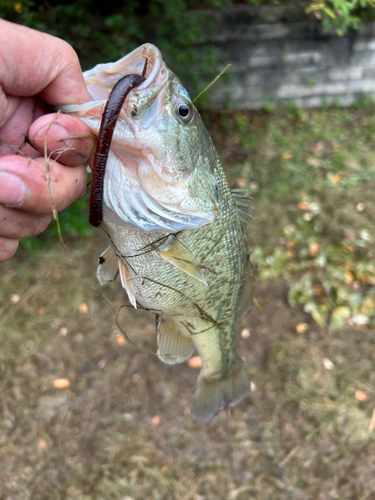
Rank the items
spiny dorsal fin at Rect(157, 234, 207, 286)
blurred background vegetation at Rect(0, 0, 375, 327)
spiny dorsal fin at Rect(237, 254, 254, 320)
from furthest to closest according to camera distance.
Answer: blurred background vegetation at Rect(0, 0, 375, 327)
spiny dorsal fin at Rect(237, 254, 254, 320)
spiny dorsal fin at Rect(157, 234, 207, 286)

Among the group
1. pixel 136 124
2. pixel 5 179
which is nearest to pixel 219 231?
pixel 136 124

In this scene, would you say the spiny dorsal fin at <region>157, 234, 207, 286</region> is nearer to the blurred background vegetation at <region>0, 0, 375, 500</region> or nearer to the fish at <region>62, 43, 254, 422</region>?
the fish at <region>62, 43, 254, 422</region>

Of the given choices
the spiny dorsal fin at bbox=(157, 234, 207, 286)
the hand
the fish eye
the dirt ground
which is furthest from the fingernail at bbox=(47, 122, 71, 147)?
the dirt ground

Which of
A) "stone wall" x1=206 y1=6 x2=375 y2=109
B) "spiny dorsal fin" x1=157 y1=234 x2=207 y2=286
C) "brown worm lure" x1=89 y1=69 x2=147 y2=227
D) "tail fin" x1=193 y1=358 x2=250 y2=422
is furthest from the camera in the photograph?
"stone wall" x1=206 y1=6 x2=375 y2=109

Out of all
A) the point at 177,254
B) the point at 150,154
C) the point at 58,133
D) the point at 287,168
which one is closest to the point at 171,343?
the point at 177,254

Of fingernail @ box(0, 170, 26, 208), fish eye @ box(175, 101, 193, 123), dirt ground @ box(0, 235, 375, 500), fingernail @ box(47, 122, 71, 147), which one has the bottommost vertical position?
dirt ground @ box(0, 235, 375, 500)

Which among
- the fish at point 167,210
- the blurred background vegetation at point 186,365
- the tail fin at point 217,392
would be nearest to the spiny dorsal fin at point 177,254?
the fish at point 167,210

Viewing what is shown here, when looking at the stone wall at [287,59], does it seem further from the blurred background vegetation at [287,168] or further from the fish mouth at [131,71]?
the fish mouth at [131,71]
